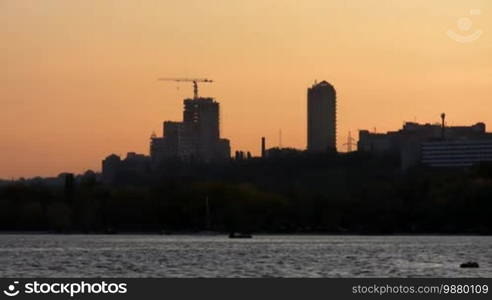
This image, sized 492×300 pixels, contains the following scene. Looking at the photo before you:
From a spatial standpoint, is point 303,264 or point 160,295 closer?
point 160,295

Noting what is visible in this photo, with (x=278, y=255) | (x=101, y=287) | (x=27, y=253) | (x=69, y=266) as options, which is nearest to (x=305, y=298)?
(x=101, y=287)

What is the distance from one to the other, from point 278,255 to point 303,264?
20.8 m

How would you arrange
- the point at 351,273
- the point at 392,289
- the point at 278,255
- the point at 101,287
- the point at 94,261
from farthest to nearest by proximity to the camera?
the point at 278,255, the point at 94,261, the point at 351,273, the point at 392,289, the point at 101,287

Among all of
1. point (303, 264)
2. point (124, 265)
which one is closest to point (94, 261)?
point (124, 265)

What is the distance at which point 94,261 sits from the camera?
118 meters

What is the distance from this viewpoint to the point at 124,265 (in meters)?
111

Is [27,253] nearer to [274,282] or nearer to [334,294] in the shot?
[274,282]

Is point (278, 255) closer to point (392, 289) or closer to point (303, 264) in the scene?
point (303, 264)

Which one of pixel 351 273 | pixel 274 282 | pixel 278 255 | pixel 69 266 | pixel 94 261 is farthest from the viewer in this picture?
pixel 278 255

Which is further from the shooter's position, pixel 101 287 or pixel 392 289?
pixel 392 289

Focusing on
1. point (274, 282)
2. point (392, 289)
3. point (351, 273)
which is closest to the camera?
point (392, 289)

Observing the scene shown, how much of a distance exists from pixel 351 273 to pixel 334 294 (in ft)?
142

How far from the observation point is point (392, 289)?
57875 mm

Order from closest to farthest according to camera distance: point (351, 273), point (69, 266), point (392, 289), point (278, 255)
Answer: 1. point (392, 289)
2. point (351, 273)
3. point (69, 266)
4. point (278, 255)
